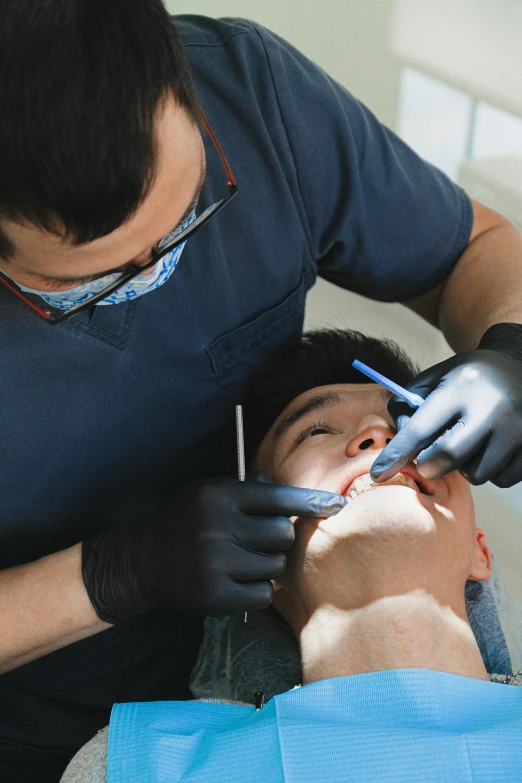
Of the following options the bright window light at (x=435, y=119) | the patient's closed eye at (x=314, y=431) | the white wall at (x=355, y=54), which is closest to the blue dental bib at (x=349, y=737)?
the patient's closed eye at (x=314, y=431)

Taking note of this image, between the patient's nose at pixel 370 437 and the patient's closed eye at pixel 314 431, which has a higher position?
the patient's nose at pixel 370 437

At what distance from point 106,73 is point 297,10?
195cm

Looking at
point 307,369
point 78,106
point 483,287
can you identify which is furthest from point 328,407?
point 78,106

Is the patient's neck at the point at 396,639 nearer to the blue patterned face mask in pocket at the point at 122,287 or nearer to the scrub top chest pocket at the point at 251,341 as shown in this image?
the scrub top chest pocket at the point at 251,341

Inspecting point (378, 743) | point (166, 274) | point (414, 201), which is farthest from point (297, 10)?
point (378, 743)

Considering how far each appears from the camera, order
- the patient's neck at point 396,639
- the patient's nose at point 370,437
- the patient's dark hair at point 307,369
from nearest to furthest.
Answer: the patient's neck at point 396,639
the patient's nose at point 370,437
the patient's dark hair at point 307,369

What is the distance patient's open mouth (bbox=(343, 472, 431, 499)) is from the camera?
1.45 meters

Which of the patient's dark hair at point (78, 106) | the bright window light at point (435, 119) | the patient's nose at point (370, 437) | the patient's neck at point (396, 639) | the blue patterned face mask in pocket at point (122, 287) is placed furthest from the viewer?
the bright window light at point (435, 119)

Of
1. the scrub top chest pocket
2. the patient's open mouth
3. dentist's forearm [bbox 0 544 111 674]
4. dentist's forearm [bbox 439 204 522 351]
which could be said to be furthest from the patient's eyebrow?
dentist's forearm [bbox 0 544 111 674]

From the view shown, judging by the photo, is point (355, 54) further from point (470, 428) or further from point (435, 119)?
point (470, 428)

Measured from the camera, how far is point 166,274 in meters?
1.38

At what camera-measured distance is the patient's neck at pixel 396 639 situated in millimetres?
1368

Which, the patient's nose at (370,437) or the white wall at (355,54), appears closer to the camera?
the patient's nose at (370,437)

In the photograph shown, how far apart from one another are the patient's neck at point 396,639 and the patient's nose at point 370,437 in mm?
260
